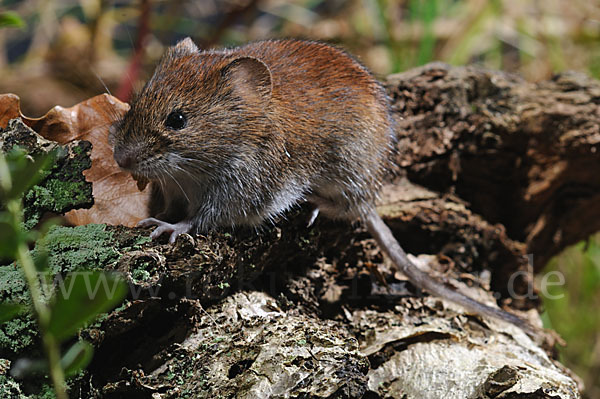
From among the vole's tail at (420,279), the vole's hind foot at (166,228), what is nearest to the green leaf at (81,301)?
the vole's hind foot at (166,228)

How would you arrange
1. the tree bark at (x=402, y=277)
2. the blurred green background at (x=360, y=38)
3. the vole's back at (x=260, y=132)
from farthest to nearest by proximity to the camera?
the blurred green background at (x=360, y=38), the vole's back at (x=260, y=132), the tree bark at (x=402, y=277)

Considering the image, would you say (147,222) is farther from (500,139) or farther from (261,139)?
(500,139)

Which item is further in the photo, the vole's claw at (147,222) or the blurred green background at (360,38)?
the blurred green background at (360,38)

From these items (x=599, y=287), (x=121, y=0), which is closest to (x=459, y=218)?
(x=599, y=287)

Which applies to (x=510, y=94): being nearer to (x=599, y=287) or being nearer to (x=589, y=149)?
(x=589, y=149)

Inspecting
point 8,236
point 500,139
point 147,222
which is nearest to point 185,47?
point 147,222

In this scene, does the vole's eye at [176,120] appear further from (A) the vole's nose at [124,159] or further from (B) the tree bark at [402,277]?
(B) the tree bark at [402,277]

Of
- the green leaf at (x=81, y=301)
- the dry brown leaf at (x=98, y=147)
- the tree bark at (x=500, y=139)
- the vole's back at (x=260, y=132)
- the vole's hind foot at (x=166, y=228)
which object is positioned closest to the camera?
the green leaf at (x=81, y=301)
